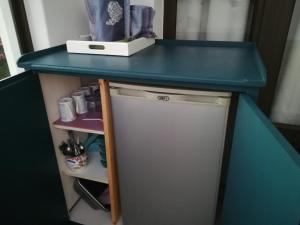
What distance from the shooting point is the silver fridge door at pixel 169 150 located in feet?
3.02

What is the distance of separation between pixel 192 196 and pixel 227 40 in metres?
0.88

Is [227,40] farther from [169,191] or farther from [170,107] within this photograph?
[169,191]

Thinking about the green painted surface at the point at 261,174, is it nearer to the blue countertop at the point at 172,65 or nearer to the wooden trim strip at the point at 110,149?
the blue countertop at the point at 172,65

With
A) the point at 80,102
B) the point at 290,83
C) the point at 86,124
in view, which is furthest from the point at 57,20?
the point at 290,83

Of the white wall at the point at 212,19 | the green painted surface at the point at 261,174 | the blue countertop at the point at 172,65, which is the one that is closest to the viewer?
the green painted surface at the point at 261,174

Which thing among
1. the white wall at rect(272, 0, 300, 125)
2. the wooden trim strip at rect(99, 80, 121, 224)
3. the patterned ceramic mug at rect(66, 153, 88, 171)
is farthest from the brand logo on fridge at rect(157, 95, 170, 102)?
the white wall at rect(272, 0, 300, 125)

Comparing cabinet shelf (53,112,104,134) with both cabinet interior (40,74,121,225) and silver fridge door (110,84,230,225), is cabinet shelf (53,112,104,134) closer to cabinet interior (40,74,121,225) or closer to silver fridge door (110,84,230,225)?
cabinet interior (40,74,121,225)

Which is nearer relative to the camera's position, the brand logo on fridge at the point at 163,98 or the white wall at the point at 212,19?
the brand logo on fridge at the point at 163,98

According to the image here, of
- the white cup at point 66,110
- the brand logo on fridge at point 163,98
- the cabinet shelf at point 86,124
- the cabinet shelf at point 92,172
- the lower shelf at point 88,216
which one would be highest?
the brand logo on fridge at point 163,98

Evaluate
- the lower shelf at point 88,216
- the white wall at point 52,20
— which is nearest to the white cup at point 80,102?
the white wall at point 52,20

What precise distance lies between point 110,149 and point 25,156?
1.20ft

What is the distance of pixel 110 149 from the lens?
44.9 inches

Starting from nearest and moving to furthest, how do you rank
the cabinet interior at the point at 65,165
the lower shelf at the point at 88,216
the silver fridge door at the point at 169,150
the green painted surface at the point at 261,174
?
the green painted surface at the point at 261,174 → the silver fridge door at the point at 169,150 → the cabinet interior at the point at 65,165 → the lower shelf at the point at 88,216

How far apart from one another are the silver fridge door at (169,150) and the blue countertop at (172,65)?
8 cm
